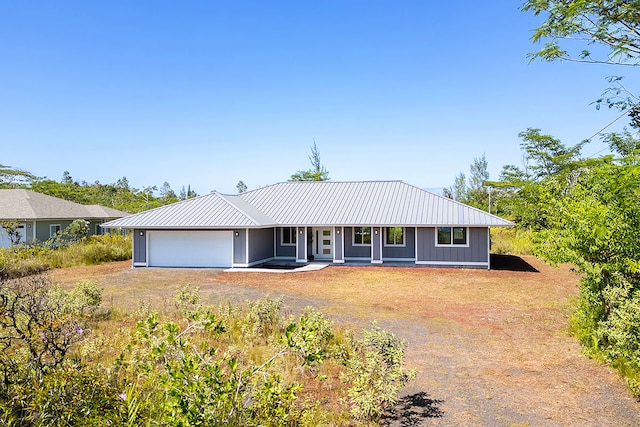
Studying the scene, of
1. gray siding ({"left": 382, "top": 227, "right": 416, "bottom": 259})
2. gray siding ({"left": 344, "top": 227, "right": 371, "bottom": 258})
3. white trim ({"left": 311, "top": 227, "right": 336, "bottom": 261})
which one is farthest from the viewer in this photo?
white trim ({"left": 311, "top": 227, "right": 336, "bottom": 261})

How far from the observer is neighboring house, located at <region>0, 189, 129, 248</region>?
2502 centimetres

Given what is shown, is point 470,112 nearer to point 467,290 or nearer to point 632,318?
point 467,290

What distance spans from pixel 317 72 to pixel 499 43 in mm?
10270

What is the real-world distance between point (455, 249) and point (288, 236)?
972 centimetres

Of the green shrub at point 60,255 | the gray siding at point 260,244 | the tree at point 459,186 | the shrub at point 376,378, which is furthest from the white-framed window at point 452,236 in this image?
the tree at point 459,186

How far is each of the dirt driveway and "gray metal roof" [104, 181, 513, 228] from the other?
8.50ft

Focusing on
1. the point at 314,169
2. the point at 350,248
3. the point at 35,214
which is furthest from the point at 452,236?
the point at 314,169

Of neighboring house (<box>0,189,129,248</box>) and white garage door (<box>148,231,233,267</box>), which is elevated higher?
neighboring house (<box>0,189,129,248</box>)

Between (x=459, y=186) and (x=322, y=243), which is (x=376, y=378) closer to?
(x=322, y=243)

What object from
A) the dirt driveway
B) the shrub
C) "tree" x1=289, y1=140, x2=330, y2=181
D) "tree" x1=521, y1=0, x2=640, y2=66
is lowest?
the dirt driveway

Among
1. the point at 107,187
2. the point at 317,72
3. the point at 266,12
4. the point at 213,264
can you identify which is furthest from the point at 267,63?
the point at 107,187

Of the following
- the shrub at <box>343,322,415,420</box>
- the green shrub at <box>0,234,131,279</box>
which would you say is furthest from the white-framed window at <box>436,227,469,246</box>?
the green shrub at <box>0,234,131,279</box>

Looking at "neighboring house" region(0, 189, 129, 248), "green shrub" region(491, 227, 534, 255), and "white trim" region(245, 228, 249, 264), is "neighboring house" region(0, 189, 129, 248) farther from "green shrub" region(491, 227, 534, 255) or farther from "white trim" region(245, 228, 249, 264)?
"green shrub" region(491, 227, 534, 255)

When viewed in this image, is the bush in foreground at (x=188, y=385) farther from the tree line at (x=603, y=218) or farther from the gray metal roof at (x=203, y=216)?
the gray metal roof at (x=203, y=216)
